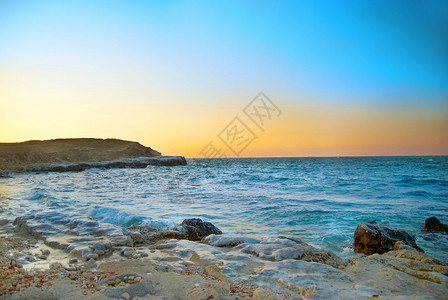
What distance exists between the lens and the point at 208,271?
4.51 metres

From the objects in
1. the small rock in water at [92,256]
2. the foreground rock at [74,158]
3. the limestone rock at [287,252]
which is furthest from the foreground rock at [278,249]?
the foreground rock at [74,158]

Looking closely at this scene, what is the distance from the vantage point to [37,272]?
13.7ft

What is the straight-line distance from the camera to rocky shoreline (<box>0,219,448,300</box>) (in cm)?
364

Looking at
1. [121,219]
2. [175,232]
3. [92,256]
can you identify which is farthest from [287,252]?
[121,219]

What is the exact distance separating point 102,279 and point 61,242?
2.58 meters

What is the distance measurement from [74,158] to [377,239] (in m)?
70.8

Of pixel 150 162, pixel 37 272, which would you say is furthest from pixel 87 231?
pixel 150 162

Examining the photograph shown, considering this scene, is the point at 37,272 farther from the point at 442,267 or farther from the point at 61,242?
the point at 442,267

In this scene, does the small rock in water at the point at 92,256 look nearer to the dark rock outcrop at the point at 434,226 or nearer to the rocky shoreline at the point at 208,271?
the rocky shoreline at the point at 208,271

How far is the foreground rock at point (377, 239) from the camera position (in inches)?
270

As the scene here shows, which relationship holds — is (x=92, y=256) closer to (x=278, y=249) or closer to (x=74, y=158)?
(x=278, y=249)

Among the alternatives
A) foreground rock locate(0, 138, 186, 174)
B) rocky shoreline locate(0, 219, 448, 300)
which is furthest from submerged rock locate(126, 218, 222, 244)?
foreground rock locate(0, 138, 186, 174)

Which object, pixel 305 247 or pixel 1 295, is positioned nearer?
pixel 1 295

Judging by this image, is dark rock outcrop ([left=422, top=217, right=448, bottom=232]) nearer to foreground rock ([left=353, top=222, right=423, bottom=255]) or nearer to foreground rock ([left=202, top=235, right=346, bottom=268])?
foreground rock ([left=353, top=222, right=423, bottom=255])
